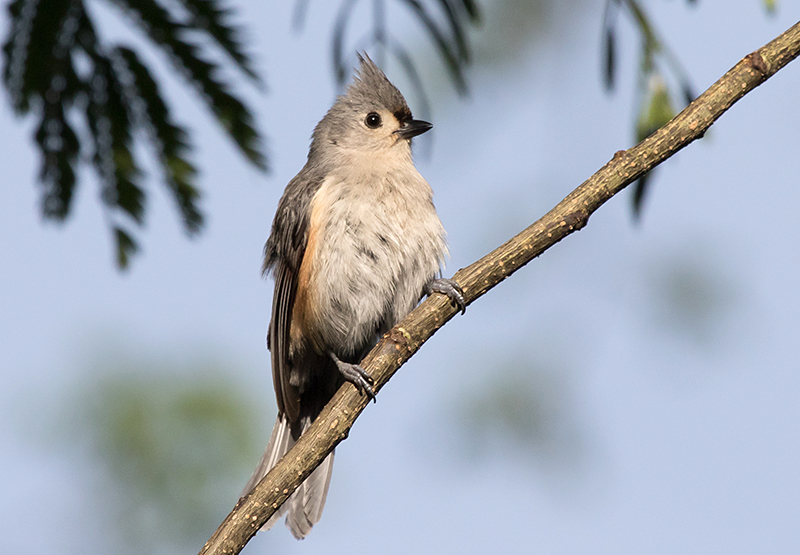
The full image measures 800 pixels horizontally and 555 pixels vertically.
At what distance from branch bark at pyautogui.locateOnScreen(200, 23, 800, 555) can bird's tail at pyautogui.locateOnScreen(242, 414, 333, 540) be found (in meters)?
1.23

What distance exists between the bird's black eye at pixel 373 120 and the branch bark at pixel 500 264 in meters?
1.79

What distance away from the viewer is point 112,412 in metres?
8.47

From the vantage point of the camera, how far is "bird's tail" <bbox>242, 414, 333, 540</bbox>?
11.9 feet

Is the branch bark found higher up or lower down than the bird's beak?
lower down

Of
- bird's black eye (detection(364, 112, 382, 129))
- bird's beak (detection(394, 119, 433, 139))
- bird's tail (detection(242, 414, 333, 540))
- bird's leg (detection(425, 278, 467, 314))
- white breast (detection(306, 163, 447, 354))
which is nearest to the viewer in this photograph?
bird's leg (detection(425, 278, 467, 314))

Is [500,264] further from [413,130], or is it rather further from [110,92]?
[413,130]

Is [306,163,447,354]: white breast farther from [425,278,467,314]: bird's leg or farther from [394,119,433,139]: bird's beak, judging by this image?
[425,278,467,314]: bird's leg

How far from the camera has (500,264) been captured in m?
2.32

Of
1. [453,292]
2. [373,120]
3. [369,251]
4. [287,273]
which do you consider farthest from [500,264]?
[373,120]

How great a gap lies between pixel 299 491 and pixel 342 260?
1.08 meters

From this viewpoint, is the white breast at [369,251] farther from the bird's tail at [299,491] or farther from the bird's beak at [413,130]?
the bird's tail at [299,491]

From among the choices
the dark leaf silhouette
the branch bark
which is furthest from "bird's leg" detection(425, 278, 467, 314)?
Answer: the dark leaf silhouette

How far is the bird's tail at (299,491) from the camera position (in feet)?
11.9

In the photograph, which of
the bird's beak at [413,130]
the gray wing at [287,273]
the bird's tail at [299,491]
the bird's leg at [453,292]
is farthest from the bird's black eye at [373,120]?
the bird's leg at [453,292]
